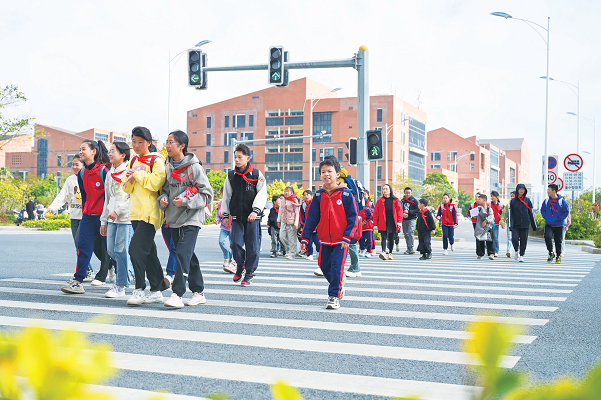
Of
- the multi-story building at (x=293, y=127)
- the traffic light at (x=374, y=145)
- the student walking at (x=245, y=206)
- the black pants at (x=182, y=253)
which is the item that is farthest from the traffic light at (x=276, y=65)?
the multi-story building at (x=293, y=127)

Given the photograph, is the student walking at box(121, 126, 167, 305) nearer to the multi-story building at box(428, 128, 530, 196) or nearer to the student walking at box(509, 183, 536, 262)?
the student walking at box(509, 183, 536, 262)

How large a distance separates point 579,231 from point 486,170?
109 m

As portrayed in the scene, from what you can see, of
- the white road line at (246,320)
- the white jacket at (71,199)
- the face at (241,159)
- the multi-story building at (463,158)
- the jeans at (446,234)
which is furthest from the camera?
the multi-story building at (463,158)

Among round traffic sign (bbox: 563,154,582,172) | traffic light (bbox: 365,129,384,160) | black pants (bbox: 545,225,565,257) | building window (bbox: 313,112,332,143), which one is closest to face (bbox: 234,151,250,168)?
traffic light (bbox: 365,129,384,160)

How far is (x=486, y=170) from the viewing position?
129m

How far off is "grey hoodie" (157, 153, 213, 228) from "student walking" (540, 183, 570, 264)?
32.1 feet

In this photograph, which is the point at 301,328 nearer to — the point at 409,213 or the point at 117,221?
the point at 117,221

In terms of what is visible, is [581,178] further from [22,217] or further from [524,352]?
[22,217]

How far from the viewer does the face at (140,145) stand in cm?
670

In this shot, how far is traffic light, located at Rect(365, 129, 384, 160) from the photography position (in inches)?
554

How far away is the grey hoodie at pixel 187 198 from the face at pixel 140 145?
327 mm

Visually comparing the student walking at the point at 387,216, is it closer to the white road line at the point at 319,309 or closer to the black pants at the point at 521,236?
the black pants at the point at 521,236

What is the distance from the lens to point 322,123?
84250 mm

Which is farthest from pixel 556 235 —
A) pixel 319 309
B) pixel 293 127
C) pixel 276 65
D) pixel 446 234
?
pixel 293 127
